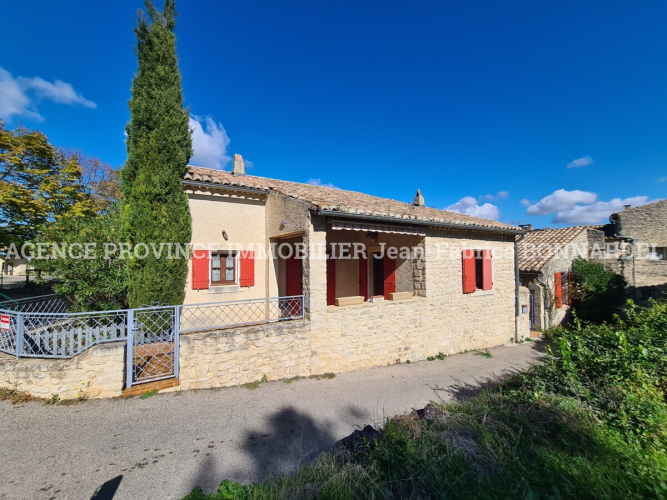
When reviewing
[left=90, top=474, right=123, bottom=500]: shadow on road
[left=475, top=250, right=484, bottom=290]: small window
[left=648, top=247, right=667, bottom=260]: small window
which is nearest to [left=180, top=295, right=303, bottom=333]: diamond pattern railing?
[left=90, top=474, right=123, bottom=500]: shadow on road

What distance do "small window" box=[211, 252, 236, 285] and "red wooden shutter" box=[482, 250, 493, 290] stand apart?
9619 millimetres

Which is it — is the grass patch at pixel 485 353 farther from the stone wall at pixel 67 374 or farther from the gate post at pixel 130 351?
the stone wall at pixel 67 374

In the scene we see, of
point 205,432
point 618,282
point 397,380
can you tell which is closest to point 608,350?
point 397,380

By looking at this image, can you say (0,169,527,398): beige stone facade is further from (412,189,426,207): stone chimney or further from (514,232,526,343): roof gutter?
(412,189,426,207): stone chimney

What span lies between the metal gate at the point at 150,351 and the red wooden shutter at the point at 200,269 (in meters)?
1.87

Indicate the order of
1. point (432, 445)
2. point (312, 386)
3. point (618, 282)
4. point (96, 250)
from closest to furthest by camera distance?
1. point (432, 445)
2. point (312, 386)
3. point (96, 250)
4. point (618, 282)

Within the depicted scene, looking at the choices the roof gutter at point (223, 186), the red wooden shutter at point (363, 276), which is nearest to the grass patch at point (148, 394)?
the roof gutter at point (223, 186)

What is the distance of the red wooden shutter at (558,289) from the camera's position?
46.7 ft

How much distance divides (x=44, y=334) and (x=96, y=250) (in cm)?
263

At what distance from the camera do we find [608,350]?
4.67m

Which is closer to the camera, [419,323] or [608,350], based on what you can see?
[608,350]

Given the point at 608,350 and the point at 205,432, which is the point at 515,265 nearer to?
the point at 608,350

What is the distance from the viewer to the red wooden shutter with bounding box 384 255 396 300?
35.1ft

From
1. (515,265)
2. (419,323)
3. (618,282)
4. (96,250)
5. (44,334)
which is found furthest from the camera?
(618,282)
